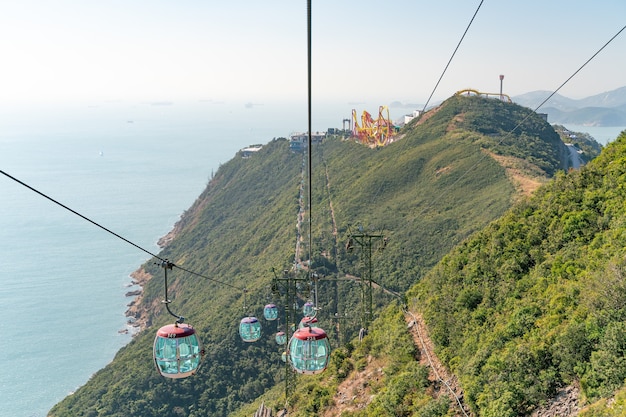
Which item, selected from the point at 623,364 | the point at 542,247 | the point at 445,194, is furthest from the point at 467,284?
the point at 445,194

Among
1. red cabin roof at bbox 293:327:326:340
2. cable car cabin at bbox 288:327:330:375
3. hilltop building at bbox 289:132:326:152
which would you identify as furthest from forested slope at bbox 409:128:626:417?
hilltop building at bbox 289:132:326:152

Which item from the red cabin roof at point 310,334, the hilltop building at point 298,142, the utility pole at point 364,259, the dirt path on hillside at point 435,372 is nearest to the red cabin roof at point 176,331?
the red cabin roof at point 310,334

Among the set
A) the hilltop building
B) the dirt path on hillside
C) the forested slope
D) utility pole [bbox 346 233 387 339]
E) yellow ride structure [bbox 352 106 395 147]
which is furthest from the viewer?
the hilltop building

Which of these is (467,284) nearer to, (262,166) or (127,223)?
(262,166)

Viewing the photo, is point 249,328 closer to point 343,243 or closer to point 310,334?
point 310,334

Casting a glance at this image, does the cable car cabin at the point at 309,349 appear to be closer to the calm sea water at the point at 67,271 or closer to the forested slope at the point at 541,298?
the forested slope at the point at 541,298

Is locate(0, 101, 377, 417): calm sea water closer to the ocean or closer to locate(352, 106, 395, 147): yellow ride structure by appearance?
the ocean
